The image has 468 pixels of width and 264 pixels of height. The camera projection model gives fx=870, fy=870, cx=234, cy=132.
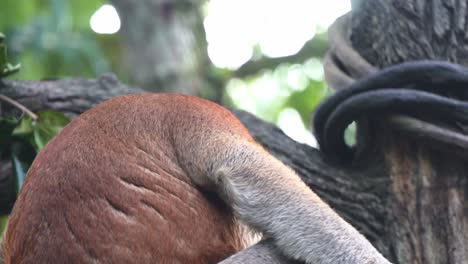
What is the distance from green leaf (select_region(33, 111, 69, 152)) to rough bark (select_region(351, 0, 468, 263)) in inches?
51.8

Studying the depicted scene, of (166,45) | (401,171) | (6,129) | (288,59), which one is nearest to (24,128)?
(6,129)

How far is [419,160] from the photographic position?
3.30m

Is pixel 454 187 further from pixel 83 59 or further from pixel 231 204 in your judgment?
pixel 83 59

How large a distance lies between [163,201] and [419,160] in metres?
1.02

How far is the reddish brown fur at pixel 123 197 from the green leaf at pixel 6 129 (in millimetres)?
655

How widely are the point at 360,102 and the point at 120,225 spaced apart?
109 cm

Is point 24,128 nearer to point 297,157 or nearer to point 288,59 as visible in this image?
point 297,157

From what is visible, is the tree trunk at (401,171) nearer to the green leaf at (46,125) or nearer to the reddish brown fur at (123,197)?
the reddish brown fur at (123,197)

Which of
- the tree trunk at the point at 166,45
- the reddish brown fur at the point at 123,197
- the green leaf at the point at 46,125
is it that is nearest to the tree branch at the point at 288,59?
the tree trunk at the point at 166,45

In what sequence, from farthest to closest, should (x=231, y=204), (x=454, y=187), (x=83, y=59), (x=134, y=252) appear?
(x=83, y=59), (x=454, y=187), (x=231, y=204), (x=134, y=252)

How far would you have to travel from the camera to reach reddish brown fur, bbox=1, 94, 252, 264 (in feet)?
9.04

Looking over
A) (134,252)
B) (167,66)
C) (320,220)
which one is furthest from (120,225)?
(167,66)

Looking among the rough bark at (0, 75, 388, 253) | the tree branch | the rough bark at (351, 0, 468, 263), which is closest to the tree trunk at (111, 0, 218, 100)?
the tree branch

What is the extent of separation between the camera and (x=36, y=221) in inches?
110
